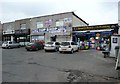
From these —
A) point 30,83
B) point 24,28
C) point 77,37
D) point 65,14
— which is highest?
point 65,14

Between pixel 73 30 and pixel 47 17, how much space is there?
6.77 meters

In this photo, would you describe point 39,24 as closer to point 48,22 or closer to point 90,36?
point 48,22

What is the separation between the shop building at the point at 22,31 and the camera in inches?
1341

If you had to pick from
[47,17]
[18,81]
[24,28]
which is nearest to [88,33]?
[47,17]

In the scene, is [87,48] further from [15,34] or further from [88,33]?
[15,34]

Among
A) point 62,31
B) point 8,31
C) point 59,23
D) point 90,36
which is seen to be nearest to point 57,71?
point 90,36

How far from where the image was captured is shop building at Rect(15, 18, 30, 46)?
34056 mm

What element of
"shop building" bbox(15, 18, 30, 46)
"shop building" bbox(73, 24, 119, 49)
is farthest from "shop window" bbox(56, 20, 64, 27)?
"shop building" bbox(15, 18, 30, 46)

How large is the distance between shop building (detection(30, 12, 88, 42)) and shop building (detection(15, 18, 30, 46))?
1.37 meters

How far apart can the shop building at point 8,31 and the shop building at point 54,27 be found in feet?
22.7

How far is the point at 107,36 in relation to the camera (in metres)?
24.7

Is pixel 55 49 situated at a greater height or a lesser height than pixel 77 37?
lesser

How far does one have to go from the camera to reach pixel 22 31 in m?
34.7

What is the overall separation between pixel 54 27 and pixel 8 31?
1521cm
